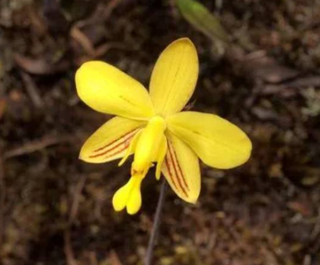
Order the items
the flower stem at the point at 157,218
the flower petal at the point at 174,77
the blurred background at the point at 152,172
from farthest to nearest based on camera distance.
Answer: the blurred background at the point at 152,172
the flower stem at the point at 157,218
the flower petal at the point at 174,77

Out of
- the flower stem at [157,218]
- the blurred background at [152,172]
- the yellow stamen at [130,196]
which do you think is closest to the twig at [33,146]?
the blurred background at [152,172]

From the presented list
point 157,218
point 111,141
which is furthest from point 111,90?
point 157,218

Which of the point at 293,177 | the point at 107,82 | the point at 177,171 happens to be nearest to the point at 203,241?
the point at 293,177

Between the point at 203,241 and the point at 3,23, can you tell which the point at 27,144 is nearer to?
the point at 3,23

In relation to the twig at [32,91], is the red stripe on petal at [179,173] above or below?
above

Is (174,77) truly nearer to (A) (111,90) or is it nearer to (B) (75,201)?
(A) (111,90)

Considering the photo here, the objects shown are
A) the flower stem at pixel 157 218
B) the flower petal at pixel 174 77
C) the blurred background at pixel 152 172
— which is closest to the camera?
the flower petal at pixel 174 77

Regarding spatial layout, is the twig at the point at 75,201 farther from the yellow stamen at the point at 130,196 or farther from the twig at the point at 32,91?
the yellow stamen at the point at 130,196
